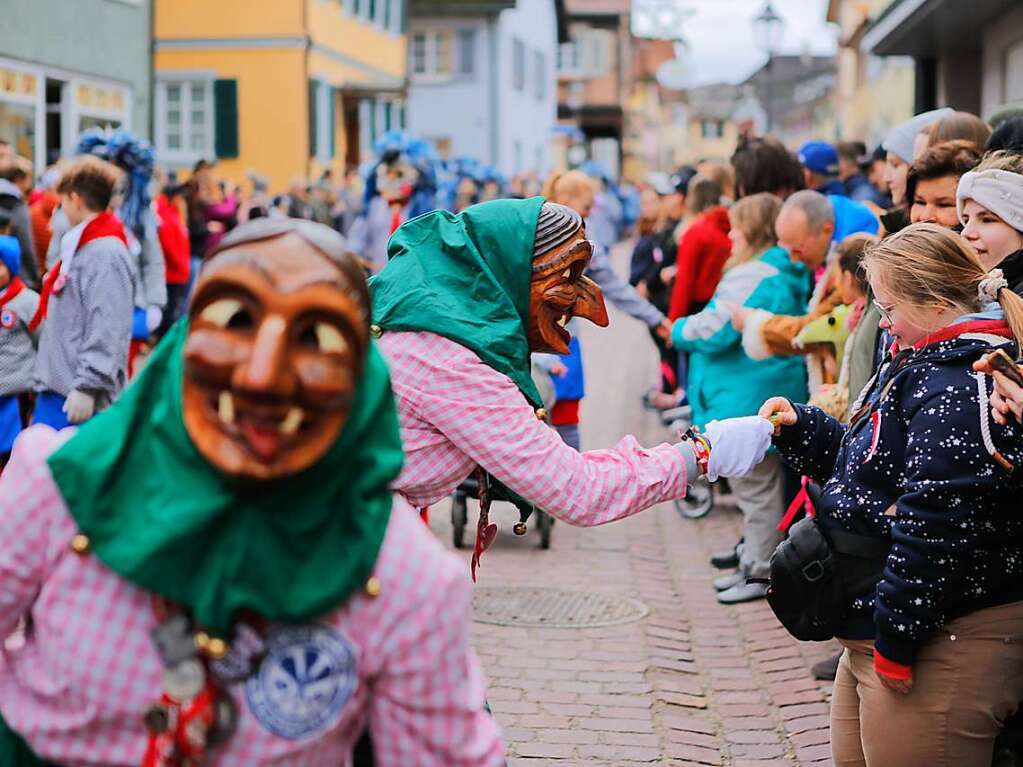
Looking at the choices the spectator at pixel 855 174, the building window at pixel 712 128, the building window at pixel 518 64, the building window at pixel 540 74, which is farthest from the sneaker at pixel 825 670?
the building window at pixel 712 128

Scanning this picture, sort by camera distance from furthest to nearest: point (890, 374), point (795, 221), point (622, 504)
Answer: point (795, 221), point (890, 374), point (622, 504)

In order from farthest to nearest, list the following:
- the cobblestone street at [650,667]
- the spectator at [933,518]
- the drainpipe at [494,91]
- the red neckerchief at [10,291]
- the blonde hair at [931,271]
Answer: the drainpipe at [494,91]
the red neckerchief at [10,291]
the cobblestone street at [650,667]
the blonde hair at [931,271]
the spectator at [933,518]

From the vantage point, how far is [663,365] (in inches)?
533

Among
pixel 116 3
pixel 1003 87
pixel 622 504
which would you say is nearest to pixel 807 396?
pixel 622 504

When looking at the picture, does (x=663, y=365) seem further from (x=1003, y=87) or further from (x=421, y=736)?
(x=421, y=736)

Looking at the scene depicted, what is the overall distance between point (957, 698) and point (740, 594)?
4.21 metres

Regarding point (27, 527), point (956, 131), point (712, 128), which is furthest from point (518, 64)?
point (712, 128)

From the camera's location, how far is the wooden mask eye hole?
2359 millimetres

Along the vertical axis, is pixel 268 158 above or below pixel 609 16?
below

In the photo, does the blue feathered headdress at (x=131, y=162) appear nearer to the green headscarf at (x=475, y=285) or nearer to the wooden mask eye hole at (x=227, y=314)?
the green headscarf at (x=475, y=285)

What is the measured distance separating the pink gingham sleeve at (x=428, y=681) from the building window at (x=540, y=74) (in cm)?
5858

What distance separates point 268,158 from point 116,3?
9058 mm

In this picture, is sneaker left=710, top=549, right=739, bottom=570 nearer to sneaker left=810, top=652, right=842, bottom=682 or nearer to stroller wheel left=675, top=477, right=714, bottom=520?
stroller wheel left=675, top=477, right=714, bottom=520

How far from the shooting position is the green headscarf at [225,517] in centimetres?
233
